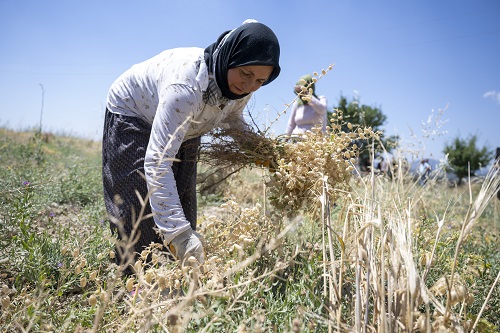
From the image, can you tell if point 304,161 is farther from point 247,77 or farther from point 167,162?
point 167,162

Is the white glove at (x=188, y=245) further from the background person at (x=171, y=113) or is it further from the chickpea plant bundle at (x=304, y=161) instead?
the chickpea plant bundle at (x=304, y=161)

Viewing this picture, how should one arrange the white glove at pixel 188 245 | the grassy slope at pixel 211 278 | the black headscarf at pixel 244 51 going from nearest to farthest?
the grassy slope at pixel 211 278 < the white glove at pixel 188 245 < the black headscarf at pixel 244 51

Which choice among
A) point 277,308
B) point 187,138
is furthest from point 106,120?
point 277,308

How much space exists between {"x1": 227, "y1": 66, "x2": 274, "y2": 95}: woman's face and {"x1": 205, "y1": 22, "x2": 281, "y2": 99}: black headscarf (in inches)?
0.9

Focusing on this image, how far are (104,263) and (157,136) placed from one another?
0.91 meters

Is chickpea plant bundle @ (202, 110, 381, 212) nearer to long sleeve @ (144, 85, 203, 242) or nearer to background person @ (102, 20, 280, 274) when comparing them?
background person @ (102, 20, 280, 274)

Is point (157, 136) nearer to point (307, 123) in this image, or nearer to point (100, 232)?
point (100, 232)

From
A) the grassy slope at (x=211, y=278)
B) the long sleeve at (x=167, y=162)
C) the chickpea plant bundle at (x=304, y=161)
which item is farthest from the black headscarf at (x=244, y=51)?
the grassy slope at (x=211, y=278)

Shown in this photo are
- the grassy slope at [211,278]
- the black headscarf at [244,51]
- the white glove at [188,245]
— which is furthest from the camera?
the black headscarf at [244,51]

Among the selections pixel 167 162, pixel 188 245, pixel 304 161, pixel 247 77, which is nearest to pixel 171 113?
pixel 167 162

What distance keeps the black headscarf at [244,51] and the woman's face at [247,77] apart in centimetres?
2

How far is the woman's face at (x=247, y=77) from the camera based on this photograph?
1.64 meters

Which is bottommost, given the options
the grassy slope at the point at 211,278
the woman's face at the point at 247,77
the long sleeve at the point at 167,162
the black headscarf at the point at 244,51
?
the grassy slope at the point at 211,278

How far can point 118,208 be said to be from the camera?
73.0 inches
